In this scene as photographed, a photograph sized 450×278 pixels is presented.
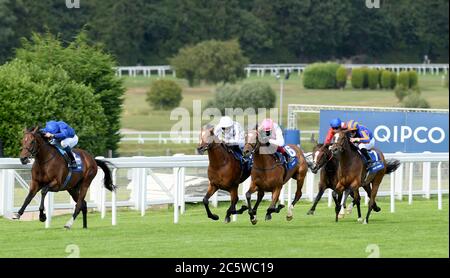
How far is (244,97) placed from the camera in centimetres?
4462

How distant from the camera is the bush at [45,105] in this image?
22.4 metres

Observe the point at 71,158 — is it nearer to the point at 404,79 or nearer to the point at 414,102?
the point at 414,102

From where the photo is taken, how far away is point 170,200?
17859mm

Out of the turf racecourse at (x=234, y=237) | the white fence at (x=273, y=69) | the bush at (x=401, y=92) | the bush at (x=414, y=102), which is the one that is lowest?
the turf racecourse at (x=234, y=237)

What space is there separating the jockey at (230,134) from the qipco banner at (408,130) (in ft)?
35.1

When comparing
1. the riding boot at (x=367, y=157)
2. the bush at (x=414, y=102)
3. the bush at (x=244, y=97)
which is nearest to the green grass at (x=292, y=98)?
the bush at (x=414, y=102)

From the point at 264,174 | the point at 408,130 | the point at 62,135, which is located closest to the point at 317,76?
the point at 408,130

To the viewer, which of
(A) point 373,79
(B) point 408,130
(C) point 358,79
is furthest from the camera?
(A) point 373,79

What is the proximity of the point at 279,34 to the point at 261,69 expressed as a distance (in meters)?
3.94

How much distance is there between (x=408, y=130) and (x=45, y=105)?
6729 mm

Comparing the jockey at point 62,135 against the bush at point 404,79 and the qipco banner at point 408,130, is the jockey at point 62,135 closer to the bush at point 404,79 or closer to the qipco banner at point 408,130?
the qipco banner at point 408,130

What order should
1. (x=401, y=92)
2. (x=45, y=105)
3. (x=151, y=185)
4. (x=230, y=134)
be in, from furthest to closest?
(x=401, y=92) → (x=45, y=105) → (x=151, y=185) → (x=230, y=134)

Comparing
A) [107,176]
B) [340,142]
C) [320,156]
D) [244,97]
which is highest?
[340,142]

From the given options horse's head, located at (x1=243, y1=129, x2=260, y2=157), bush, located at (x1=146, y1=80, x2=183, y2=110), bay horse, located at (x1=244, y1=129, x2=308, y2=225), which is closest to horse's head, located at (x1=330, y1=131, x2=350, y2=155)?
bay horse, located at (x1=244, y1=129, x2=308, y2=225)
